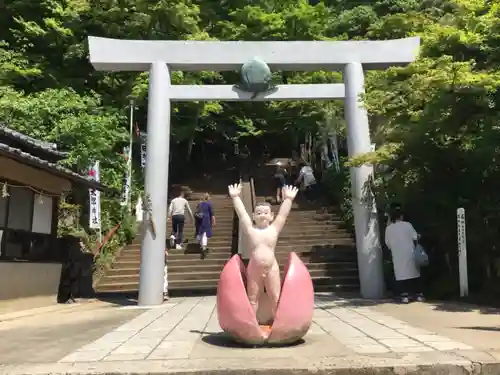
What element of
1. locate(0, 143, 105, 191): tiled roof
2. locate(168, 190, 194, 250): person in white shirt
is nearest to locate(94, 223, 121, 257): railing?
locate(168, 190, 194, 250): person in white shirt

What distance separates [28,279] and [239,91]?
6.05 m

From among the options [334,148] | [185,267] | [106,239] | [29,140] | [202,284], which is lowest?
[202,284]

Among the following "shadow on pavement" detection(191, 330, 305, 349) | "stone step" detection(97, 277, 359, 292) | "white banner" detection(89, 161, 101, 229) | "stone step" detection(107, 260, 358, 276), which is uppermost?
"white banner" detection(89, 161, 101, 229)

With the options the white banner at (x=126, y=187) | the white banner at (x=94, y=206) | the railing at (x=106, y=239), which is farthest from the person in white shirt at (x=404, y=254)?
the white banner at (x=126, y=187)

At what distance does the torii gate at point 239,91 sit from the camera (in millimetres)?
11852

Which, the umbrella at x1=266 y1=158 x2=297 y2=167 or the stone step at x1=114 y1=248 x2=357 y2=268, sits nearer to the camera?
Result: the stone step at x1=114 y1=248 x2=357 y2=268

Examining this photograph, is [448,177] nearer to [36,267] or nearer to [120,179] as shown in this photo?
[36,267]

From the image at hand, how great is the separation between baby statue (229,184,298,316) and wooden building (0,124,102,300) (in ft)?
15.7

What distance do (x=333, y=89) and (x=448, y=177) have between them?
3414 mm

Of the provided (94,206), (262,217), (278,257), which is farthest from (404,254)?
(94,206)

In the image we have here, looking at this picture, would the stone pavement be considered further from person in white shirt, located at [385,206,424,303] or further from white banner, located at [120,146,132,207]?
white banner, located at [120,146,132,207]

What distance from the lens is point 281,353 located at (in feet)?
19.2

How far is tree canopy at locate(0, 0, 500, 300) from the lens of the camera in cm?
977

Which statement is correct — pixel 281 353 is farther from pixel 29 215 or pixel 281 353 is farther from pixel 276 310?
pixel 29 215
